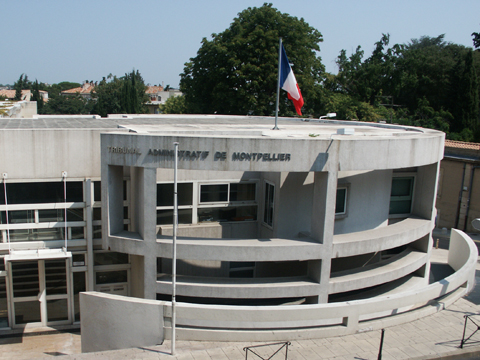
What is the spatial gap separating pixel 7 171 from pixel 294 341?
488 inches

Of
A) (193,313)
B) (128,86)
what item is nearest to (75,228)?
(193,313)

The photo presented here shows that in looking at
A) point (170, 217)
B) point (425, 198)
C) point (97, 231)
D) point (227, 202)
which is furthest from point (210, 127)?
point (425, 198)

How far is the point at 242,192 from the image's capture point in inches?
739

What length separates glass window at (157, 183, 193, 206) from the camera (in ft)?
60.1

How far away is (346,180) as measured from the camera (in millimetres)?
17812

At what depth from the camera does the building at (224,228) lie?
587 inches

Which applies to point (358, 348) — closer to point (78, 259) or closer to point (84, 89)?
point (78, 259)

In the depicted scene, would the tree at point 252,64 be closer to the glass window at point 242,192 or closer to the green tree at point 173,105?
the glass window at point 242,192

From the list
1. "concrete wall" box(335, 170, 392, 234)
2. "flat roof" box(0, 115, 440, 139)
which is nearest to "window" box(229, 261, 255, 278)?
"concrete wall" box(335, 170, 392, 234)

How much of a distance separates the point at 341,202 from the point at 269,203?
111 inches

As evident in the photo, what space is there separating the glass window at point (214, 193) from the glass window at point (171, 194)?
1.60 ft

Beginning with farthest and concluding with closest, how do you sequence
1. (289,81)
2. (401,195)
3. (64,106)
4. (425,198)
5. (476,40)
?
(64,106) < (476,40) < (401,195) < (425,198) < (289,81)

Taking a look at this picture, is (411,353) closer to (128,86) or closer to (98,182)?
(98,182)

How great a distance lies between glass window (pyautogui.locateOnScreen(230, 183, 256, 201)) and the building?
44 millimetres
